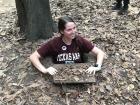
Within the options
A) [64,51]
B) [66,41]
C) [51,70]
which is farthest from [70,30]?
[51,70]

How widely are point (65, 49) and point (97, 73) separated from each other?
639 millimetres

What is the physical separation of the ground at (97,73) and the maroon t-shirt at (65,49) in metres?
0.22

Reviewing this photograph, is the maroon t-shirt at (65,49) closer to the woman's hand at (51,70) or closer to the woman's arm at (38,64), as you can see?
the woman's arm at (38,64)

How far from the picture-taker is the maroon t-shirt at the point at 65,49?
555cm

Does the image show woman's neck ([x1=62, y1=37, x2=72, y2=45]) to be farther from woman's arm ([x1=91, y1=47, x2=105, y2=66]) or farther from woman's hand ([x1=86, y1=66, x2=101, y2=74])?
woman's hand ([x1=86, y1=66, x2=101, y2=74])

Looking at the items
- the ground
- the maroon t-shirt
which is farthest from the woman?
the ground

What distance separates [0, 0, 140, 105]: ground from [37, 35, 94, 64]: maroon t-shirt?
22 cm

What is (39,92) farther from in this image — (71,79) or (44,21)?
(44,21)

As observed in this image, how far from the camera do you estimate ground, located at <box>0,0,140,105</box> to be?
541 cm

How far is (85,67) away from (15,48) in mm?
1600

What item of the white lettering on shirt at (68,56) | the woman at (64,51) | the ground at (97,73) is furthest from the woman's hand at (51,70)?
the white lettering on shirt at (68,56)

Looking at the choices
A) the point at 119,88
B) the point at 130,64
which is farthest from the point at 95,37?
the point at 119,88

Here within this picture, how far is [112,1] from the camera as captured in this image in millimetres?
9109

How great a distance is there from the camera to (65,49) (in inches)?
220
